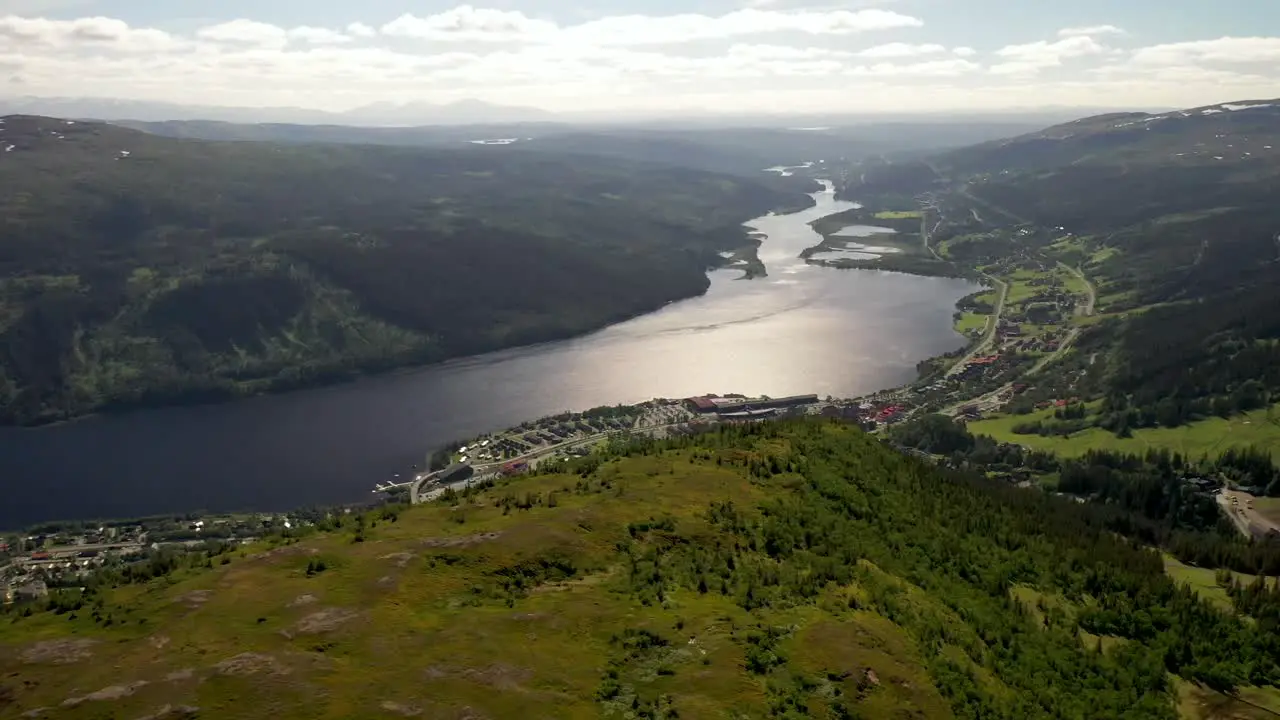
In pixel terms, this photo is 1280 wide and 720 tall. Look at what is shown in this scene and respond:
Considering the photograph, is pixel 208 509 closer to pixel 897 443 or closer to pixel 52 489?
pixel 52 489

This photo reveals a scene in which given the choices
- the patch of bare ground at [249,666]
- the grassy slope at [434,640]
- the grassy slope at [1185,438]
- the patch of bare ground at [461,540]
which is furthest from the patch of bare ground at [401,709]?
the grassy slope at [1185,438]

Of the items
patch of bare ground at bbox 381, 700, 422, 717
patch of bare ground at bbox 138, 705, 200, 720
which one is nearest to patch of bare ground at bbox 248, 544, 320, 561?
patch of bare ground at bbox 138, 705, 200, 720

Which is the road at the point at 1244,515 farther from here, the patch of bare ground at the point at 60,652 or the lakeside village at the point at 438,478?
the patch of bare ground at the point at 60,652

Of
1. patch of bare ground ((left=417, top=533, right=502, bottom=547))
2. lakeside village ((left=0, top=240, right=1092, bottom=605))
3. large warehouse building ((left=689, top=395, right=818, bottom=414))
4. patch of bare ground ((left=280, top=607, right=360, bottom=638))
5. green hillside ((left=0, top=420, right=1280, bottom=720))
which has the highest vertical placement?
patch of bare ground ((left=280, top=607, right=360, bottom=638))

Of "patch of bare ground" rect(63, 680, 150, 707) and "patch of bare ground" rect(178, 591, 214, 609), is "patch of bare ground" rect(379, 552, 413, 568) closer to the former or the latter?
"patch of bare ground" rect(178, 591, 214, 609)

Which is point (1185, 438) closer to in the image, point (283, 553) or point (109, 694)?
point (283, 553)

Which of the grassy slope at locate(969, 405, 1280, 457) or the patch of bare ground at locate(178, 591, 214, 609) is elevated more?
the patch of bare ground at locate(178, 591, 214, 609)
